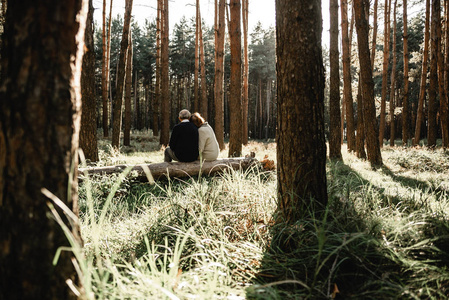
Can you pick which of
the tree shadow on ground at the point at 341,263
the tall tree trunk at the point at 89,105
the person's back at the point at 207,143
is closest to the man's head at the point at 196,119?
the person's back at the point at 207,143

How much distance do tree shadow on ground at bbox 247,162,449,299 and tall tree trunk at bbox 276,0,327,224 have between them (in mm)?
191

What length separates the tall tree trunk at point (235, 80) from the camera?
8.16 m

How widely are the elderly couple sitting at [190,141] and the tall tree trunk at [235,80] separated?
1.92 metres

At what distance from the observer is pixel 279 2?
2.62 m

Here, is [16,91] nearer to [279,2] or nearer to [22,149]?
[22,149]

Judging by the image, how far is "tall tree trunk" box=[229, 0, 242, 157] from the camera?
321 inches

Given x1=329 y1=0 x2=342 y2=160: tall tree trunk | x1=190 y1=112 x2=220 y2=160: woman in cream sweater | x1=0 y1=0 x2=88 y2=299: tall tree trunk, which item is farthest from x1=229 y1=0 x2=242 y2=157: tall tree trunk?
x1=0 y1=0 x2=88 y2=299: tall tree trunk

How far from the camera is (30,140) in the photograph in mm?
1160

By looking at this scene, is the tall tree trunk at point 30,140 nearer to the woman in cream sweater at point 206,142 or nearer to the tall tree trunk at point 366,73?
the woman in cream sweater at point 206,142

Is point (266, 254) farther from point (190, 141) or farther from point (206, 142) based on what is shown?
point (206, 142)

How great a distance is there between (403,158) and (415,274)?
796 centimetres

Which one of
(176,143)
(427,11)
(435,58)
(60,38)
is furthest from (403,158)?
(60,38)

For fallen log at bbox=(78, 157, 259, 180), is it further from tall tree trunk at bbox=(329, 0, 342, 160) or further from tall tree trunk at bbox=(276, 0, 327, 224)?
tall tree trunk at bbox=(329, 0, 342, 160)

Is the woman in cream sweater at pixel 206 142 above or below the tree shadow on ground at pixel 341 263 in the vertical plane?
above
